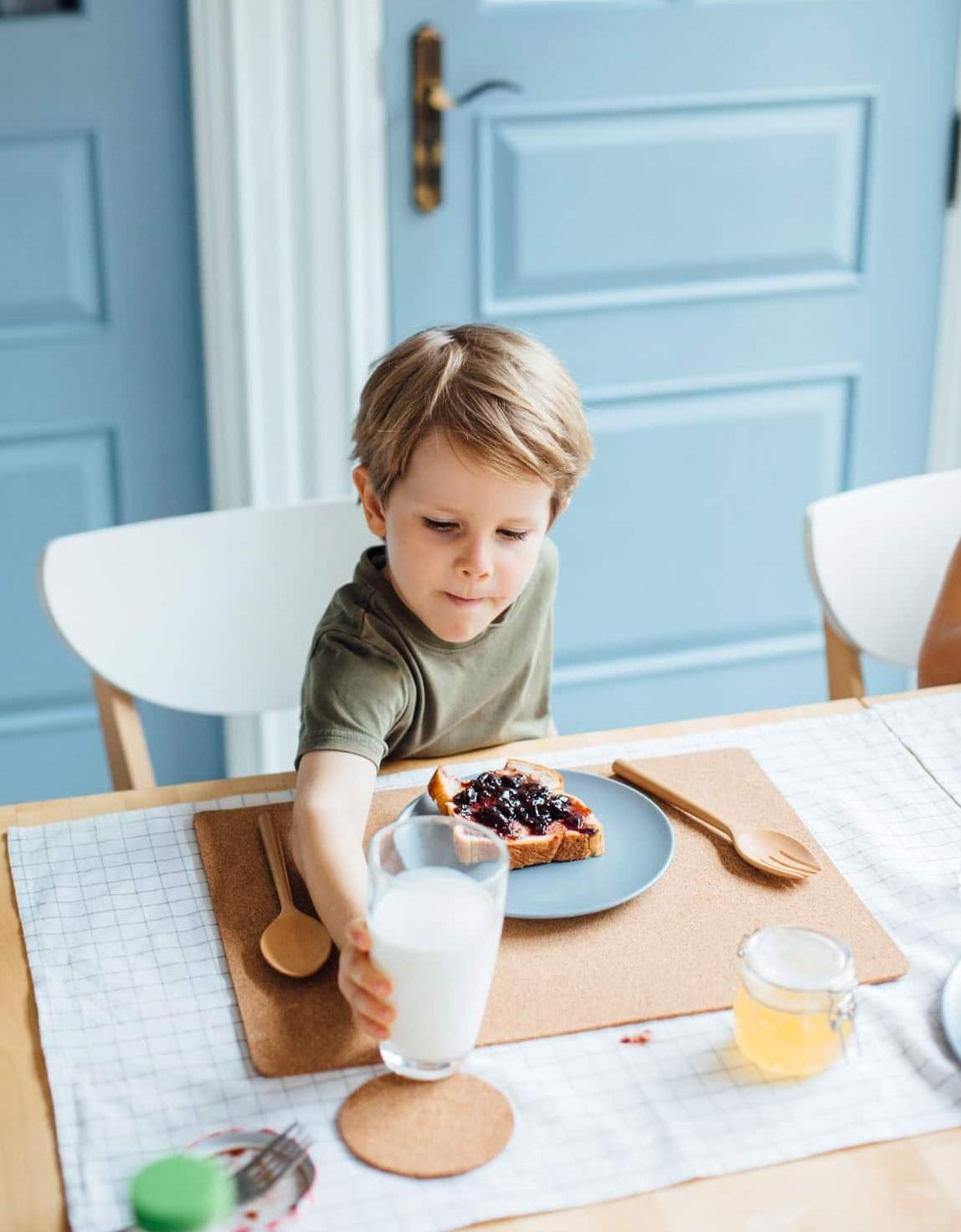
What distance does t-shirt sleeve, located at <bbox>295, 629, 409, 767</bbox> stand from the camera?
113 cm

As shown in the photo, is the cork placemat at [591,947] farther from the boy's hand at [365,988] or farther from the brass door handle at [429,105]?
the brass door handle at [429,105]

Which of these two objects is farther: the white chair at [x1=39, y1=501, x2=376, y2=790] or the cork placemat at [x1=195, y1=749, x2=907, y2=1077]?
the white chair at [x1=39, y1=501, x2=376, y2=790]

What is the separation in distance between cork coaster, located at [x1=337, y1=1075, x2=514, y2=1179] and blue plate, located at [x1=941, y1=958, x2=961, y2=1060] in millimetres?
Result: 269

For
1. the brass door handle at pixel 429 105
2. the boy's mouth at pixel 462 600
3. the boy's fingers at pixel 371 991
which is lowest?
the boy's fingers at pixel 371 991

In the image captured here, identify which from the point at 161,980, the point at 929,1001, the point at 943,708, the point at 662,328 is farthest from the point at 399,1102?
the point at 662,328

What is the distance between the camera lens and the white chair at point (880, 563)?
5.27 feet

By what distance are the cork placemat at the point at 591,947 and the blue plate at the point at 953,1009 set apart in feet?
0.11

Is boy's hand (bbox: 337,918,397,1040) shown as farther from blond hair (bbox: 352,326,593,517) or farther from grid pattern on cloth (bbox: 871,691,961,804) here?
grid pattern on cloth (bbox: 871,691,961,804)

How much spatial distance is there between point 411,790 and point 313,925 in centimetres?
20

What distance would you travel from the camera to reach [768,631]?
2.60 m

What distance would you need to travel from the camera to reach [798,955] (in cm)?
91

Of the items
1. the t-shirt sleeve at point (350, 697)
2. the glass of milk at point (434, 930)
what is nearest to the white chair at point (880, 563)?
the t-shirt sleeve at point (350, 697)

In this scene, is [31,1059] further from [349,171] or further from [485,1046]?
[349,171]

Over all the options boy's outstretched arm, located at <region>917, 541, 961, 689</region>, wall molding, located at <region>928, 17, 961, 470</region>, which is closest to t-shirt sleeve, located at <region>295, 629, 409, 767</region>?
boy's outstretched arm, located at <region>917, 541, 961, 689</region>
